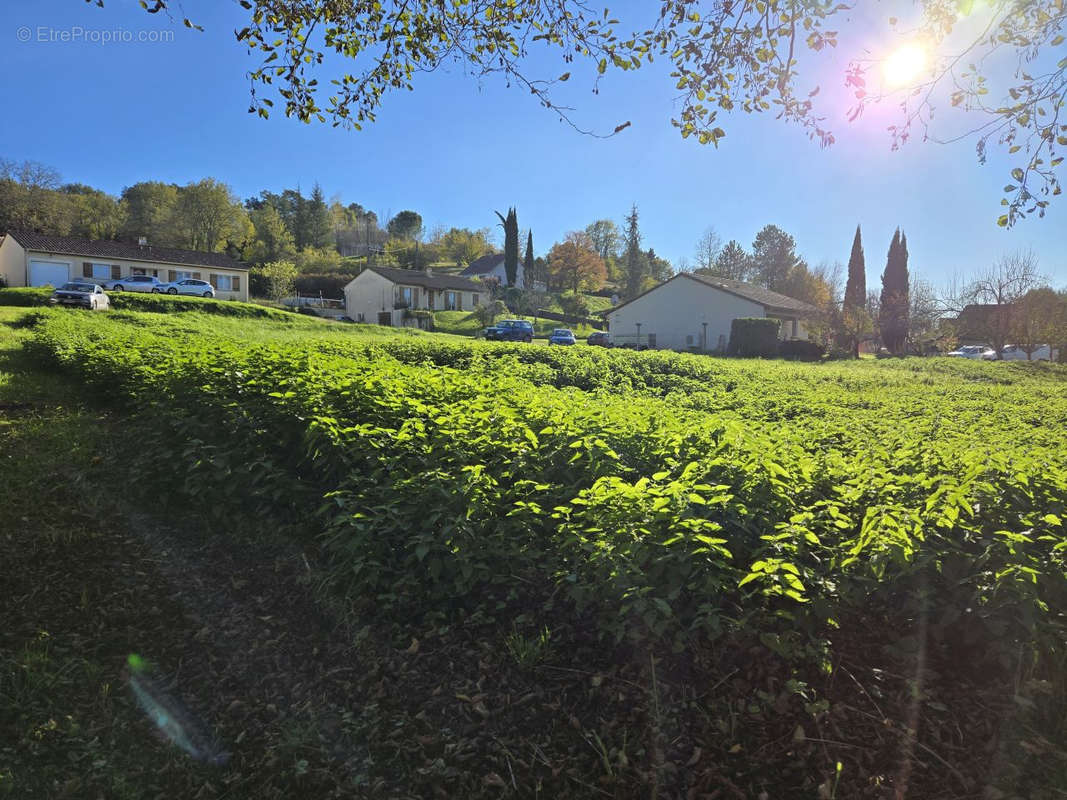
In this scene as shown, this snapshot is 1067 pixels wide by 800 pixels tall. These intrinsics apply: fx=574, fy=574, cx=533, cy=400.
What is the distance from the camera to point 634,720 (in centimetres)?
241

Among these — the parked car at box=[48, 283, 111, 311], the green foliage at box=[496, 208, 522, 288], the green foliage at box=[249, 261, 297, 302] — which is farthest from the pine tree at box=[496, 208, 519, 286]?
the parked car at box=[48, 283, 111, 311]

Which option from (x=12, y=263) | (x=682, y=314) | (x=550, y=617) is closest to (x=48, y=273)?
(x=12, y=263)

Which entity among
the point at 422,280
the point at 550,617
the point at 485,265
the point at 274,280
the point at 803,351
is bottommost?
the point at 550,617

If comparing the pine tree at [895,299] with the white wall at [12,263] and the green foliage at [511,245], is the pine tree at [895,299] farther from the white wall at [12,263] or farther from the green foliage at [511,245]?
the white wall at [12,263]

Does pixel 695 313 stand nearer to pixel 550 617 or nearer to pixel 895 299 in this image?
pixel 895 299

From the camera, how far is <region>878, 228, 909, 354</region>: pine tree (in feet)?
142

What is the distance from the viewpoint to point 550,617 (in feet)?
9.73

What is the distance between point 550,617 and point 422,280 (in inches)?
1983

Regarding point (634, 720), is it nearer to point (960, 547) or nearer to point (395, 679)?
point (395, 679)

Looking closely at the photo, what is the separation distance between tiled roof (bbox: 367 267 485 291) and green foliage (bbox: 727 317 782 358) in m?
27.9

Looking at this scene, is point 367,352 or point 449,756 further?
point 367,352

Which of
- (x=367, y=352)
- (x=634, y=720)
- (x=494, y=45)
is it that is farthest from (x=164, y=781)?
(x=367, y=352)

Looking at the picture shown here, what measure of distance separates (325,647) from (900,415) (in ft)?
21.8

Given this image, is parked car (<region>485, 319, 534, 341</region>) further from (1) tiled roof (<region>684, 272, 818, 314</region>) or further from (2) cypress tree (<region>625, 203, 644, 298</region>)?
(2) cypress tree (<region>625, 203, 644, 298</region>)
